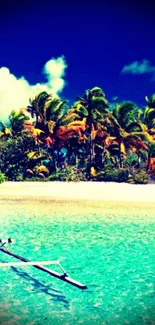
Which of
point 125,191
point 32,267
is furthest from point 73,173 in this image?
point 32,267

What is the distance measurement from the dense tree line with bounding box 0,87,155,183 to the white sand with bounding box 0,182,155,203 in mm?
2106

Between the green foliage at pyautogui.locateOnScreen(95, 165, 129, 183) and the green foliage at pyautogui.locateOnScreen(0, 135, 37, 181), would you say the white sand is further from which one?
the green foliage at pyautogui.locateOnScreen(0, 135, 37, 181)

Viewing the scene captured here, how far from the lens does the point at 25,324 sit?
498cm

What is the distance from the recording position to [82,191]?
23.4 m

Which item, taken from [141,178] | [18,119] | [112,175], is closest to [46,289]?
[141,178]

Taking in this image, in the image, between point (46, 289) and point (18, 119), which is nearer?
point (46, 289)

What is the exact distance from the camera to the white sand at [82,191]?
21.2 meters

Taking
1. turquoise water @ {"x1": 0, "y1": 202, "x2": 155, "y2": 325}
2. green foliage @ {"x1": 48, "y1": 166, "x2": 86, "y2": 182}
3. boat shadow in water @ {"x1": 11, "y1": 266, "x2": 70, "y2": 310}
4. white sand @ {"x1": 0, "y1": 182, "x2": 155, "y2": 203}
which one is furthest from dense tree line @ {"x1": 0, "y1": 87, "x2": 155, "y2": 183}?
boat shadow in water @ {"x1": 11, "y1": 266, "x2": 70, "y2": 310}

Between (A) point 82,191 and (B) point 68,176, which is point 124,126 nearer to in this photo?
(B) point 68,176

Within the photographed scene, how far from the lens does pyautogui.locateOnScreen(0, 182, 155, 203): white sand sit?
2119 cm

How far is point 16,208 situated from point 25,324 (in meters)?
11.7

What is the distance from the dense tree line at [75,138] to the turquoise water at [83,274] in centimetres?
1459

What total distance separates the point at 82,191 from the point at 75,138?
6881 millimetres

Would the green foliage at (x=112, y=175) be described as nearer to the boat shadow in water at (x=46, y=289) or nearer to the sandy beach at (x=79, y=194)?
the sandy beach at (x=79, y=194)
